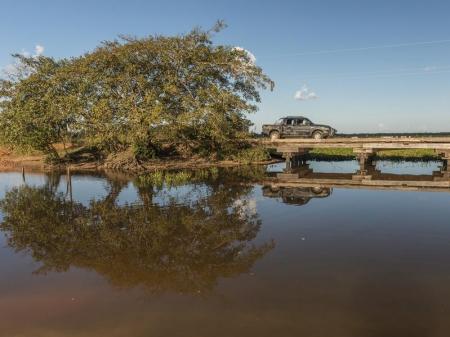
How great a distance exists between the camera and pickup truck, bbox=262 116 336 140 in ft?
110

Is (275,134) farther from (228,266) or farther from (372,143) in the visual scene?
(228,266)

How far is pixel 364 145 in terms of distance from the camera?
94.2 ft

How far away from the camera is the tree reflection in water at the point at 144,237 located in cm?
849

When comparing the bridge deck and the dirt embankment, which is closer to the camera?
the bridge deck

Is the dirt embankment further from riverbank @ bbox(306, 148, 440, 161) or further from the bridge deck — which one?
riverbank @ bbox(306, 148, 440, 161)

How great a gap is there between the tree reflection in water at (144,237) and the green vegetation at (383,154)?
21.0m

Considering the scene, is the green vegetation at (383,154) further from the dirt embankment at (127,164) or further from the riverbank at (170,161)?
the dirt embankment at (127,164)

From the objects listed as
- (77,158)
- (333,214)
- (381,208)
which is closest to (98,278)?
(333,214)

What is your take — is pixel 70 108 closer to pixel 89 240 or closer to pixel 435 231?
pixel 89 240

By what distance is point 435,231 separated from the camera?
36.3ft

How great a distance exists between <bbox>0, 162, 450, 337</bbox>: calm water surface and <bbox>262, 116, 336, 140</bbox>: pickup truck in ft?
55.4

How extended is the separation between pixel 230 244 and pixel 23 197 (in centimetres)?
1279

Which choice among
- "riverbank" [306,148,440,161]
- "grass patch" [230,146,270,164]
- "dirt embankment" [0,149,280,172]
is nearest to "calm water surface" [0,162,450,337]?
"dirt embankment" [0,149,280,172]

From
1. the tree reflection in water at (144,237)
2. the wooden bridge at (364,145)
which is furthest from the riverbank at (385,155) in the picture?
the tree reflection in water at (144,237)
